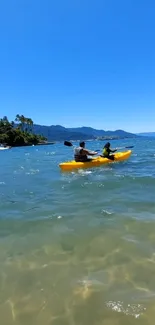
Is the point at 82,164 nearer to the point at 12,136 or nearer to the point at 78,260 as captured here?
the point at 78,260

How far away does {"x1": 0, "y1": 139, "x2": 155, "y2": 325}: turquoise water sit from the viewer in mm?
4113

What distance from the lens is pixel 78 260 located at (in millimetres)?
5609

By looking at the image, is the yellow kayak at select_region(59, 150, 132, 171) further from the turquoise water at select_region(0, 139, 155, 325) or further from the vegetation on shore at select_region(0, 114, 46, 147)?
the vegetation on shore at select_region(0, 114, 46, 147)

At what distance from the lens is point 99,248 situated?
6082 mm

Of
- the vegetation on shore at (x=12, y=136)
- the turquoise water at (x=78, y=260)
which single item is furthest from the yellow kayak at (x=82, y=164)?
the vegetation on shore at (x=12, y=136)

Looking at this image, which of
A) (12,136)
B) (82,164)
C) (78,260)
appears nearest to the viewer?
(78,260)

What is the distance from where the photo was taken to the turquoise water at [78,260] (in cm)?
411

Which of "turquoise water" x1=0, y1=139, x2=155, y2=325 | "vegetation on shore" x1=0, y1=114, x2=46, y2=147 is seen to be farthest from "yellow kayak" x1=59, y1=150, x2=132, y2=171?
"vegetation on shore" x1=0, y1=114, x2=46, y2=147

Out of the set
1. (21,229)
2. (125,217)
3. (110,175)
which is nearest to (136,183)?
(110,175)

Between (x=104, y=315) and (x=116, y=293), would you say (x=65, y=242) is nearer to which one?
(x=116, y=293)

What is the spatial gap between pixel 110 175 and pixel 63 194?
440 cm

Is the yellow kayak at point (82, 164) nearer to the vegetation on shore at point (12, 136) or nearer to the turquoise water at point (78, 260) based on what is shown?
the turquoise water at point (78, 260)

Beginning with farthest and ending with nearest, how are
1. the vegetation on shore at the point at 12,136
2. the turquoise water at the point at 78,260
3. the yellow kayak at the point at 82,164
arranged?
the vegetation on shore at the point at 12,136 → the yellow kayak at the point at 82,164 → the turquoise water at the point at 78,260

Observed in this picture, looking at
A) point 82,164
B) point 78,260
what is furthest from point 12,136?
point 78,260
